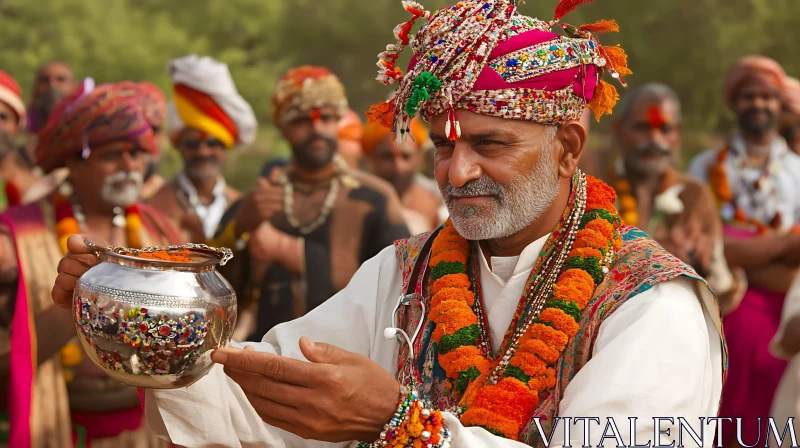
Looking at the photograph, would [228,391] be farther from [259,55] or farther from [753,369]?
[259,55]

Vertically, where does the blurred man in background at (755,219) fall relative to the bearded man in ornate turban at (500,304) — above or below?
below

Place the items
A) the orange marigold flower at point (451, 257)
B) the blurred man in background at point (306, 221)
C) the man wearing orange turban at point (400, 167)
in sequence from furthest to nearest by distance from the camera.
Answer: the man wearing orange turban at point (400, 167)
the blurred man in background at point (306, 221)
the orange marigold flower at point (451, 257)

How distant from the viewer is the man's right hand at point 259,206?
20.7 feet

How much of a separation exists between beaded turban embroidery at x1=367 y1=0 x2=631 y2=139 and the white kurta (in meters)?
0.47

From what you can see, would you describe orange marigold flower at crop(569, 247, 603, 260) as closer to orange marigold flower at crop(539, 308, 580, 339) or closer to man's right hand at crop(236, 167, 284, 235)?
orange marigold flower at crop(539, 308, 580, 339)

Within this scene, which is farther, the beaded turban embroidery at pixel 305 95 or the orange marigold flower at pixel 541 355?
the beaded turban embroidery at pixel 305 95

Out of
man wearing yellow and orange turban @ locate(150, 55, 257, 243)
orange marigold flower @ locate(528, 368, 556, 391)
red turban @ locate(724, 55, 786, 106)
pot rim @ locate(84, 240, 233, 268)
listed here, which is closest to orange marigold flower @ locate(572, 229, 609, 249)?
orange marigold flower @ locate(528, 368, 556, 391)

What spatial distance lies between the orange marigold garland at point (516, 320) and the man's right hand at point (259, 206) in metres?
3.17

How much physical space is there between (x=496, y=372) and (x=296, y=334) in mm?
717

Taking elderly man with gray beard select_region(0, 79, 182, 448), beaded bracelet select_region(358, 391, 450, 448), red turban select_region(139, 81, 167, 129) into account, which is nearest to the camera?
beaded bracelet select_region(358, 391, 450, 448)

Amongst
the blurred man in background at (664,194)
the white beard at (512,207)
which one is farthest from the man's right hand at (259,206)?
the white beard at (512,207)

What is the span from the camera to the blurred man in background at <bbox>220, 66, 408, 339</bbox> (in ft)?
20.7

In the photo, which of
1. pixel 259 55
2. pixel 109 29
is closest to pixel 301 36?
pixel 259 55

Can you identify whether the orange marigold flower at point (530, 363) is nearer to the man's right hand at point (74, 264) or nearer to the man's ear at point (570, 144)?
the man's ear at point (570, 144)
